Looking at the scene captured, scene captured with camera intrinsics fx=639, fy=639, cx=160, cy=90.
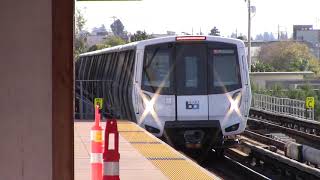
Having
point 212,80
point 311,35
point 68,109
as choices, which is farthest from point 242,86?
point 311,35

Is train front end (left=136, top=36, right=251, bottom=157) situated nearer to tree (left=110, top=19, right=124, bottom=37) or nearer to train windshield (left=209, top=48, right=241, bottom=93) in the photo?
train windshield (left=209, top=48, right=241, bottom=93)

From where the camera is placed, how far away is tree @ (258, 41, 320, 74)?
66688 mm

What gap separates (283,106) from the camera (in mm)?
28516

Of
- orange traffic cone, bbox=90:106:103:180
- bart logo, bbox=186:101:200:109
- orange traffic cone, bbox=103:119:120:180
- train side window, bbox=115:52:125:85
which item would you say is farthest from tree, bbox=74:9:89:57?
orange traffic cone, bbox=103:119:120:180

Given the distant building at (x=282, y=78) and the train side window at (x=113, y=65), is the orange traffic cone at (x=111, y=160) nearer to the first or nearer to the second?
the train side window at (x=113, y=65)

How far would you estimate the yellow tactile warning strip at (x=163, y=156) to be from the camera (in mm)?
8453

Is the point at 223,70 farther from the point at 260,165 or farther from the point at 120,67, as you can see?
the point at 120,67

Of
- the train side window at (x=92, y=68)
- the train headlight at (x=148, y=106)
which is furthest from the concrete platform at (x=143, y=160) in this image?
the train side window at (x=92, y=68)

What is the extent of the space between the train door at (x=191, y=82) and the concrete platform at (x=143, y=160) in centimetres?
110

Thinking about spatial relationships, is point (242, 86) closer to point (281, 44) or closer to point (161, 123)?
point (161, 123)

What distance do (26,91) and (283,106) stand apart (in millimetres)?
25516

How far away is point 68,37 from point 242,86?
10.5 m

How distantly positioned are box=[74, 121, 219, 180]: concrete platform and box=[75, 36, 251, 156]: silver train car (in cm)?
72

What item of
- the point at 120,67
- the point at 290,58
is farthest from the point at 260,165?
the point at 290,58
